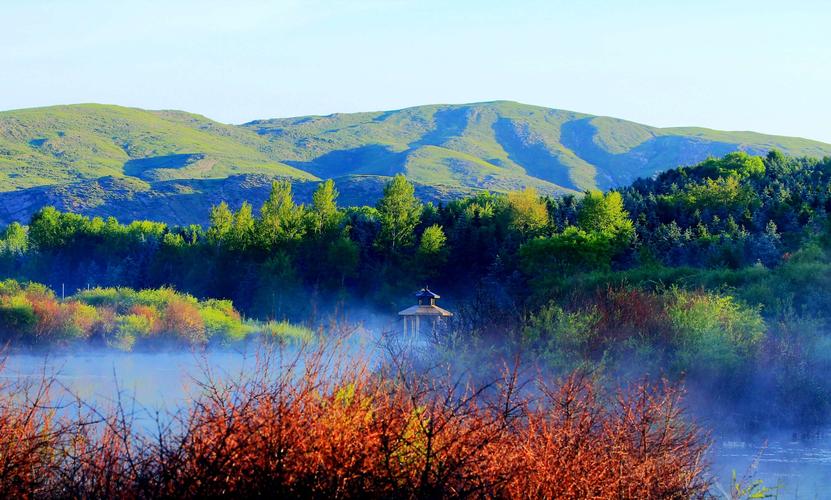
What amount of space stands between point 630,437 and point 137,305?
37.3 m

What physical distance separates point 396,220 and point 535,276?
430 inches

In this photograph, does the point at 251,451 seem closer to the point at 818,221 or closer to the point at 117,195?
the point at 818,221

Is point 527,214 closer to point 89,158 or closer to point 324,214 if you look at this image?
point 324,214

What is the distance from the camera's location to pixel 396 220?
176ft

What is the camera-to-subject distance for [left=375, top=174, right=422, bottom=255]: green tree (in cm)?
5331

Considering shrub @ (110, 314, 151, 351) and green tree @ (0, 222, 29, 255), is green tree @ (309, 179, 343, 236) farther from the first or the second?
green tree @ (0, 222, 29, 255)

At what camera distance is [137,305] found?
45.2 m

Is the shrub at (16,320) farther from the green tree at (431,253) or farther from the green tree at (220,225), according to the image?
the green tree at (431,253)

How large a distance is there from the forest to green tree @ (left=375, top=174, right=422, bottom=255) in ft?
0.26

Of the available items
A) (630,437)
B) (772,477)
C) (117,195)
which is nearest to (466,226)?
(772,477)

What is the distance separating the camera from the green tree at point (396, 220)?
2099 inches

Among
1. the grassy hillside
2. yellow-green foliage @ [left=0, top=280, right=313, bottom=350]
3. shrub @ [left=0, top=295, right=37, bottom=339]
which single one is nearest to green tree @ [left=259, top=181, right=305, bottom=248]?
yellow-green foliage @ [left=0, top=280, right=313, bottom=350]

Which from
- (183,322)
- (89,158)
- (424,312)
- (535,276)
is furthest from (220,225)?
(89,158)

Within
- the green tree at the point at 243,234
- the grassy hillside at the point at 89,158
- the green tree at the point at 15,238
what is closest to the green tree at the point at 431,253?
the green tree at the point at 243,234
